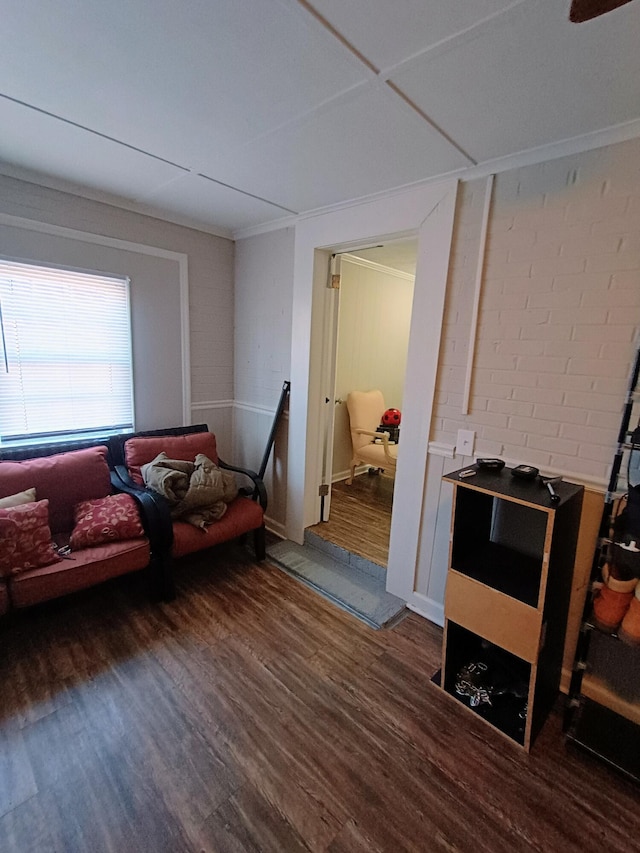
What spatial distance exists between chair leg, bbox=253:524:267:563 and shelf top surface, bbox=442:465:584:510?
156 centimetres

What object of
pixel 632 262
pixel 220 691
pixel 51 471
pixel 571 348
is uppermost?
pixel 632 262

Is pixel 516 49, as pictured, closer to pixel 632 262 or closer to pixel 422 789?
pixel 632 262

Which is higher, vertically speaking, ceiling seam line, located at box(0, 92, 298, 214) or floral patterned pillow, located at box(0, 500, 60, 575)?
ceiling seam line, located at box(0, 92, 298, 214)

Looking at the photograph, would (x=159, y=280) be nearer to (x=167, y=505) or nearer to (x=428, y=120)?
(x=167, y=505)

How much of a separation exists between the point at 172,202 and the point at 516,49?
2236 millimetres

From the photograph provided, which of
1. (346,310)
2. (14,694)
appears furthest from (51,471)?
(346,310)

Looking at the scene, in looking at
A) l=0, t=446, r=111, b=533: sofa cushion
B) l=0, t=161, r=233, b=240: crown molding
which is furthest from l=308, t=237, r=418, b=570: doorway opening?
l=0, t=446, r=111, b=533: sofa cushion

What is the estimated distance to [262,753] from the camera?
1.49 meters

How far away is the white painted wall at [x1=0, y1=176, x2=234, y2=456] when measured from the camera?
2354mm

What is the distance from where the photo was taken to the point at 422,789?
4.57 feet

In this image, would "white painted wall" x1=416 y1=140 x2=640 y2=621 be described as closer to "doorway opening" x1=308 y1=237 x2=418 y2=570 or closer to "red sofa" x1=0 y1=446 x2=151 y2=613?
"doorway opening" x1=308 y1=237 x2=418 y2=570

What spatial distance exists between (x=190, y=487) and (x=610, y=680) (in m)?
2.36

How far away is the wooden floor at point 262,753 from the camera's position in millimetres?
1255

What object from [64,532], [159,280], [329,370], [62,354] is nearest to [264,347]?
[329,370]
